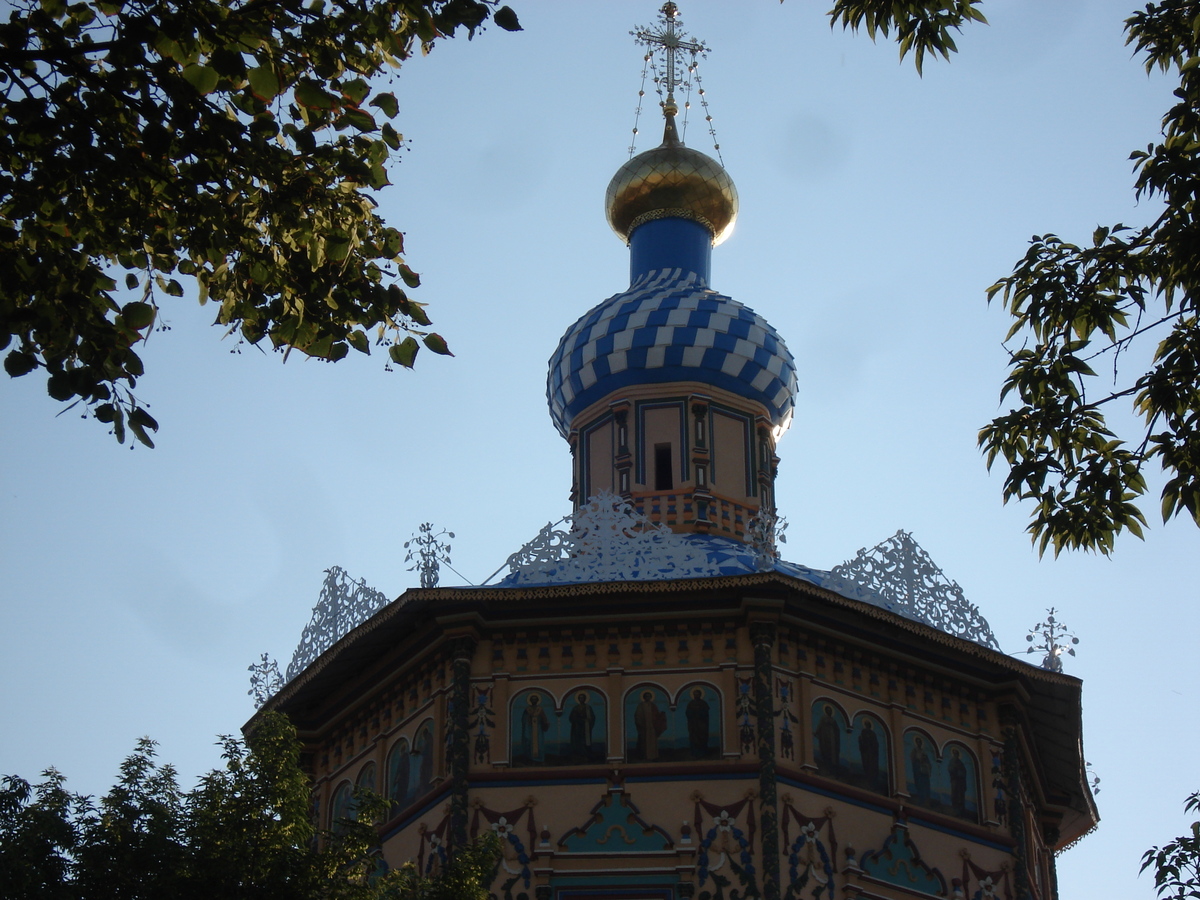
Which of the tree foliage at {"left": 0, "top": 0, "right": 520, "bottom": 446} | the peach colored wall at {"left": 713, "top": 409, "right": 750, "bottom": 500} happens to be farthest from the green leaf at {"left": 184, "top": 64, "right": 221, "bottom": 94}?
the peach colored wall at {"left": 713, "top": 409, "right": 750, "bottom": 500}

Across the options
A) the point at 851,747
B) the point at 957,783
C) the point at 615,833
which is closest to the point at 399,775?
the point at 615,833

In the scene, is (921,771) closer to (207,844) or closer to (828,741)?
(828,741)

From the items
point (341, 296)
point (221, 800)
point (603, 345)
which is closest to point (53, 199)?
point (341, 296)

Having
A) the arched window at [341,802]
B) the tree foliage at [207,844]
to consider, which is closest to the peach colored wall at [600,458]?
the arched window at [341,802]

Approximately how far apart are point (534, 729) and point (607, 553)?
1.82 m

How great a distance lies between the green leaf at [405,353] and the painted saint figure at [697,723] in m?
7.74

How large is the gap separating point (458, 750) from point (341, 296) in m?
7.74

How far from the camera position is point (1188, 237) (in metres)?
7.91

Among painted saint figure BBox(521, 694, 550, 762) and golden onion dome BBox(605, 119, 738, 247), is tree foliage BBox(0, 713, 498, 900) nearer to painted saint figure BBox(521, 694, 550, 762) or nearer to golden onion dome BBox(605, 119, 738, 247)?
painted saint figure BBox(521, 694, 550, 762)

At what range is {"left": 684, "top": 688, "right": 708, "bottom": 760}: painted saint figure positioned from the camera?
14.8 m

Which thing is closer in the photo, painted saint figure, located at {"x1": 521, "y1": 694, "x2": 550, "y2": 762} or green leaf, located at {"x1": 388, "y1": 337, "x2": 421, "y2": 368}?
green leaf, located at {"x1": 388, "y1": 337, "x2": 421, "y2": 368}

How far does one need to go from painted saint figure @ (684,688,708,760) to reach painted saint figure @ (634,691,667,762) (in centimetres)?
23

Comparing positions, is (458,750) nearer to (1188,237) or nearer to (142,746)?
(142,746)

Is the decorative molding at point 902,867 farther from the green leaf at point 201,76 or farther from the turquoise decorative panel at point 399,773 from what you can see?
the green leaf at point 201,76
